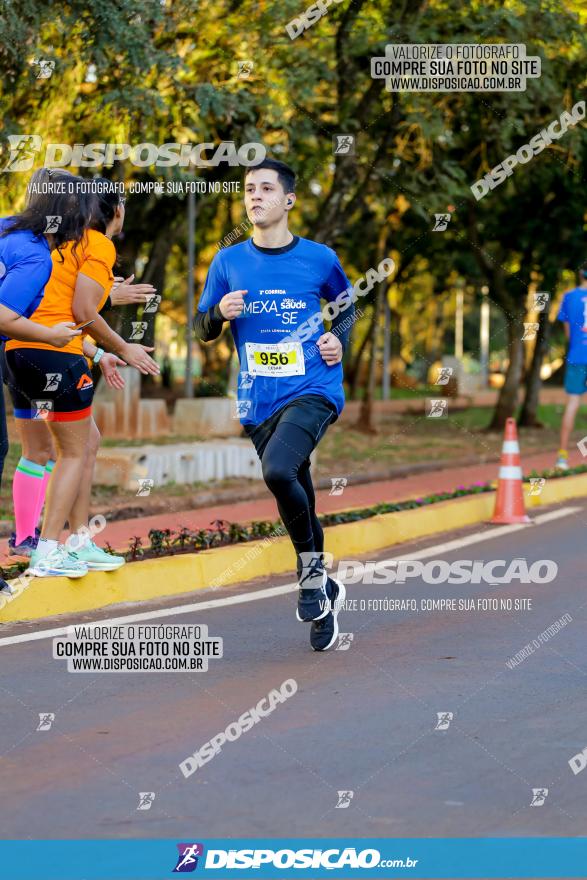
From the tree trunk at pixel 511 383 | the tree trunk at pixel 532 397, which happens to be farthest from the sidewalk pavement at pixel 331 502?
the tree trunk at pixel 532 397

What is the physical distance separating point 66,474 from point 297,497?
1.56 metres

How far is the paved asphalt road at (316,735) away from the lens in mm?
4938

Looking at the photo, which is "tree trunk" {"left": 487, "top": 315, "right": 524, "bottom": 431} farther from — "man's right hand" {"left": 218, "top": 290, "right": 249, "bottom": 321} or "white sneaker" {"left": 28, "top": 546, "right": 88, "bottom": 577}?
"man's right hand" {"left": 218, "top": 290, "right": 249, "bottom": 321}

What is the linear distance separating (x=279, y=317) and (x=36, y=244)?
142 cm

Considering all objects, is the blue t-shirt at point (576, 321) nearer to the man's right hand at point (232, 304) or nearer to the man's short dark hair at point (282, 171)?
the man's short dark hair at point (282, 171)

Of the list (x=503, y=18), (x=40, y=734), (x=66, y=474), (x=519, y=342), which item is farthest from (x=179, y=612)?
(x=519, y=342)

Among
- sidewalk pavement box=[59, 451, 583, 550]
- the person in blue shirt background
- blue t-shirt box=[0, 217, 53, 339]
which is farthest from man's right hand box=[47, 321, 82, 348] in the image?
sidewalk pavement box=[59, 451, 583, 550]

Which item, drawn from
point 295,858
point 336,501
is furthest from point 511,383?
point 295,858

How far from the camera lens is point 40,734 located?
5.93 m

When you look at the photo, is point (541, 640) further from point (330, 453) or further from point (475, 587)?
point (330, 453)

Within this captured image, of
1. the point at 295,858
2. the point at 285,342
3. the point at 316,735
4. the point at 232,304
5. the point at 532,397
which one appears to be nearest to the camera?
the point at 295,858

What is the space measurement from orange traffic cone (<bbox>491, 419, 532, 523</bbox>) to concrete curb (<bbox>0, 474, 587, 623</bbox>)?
0.25 metres

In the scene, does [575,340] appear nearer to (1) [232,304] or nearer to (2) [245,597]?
(2) [245,597]

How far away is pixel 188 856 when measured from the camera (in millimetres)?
4590
